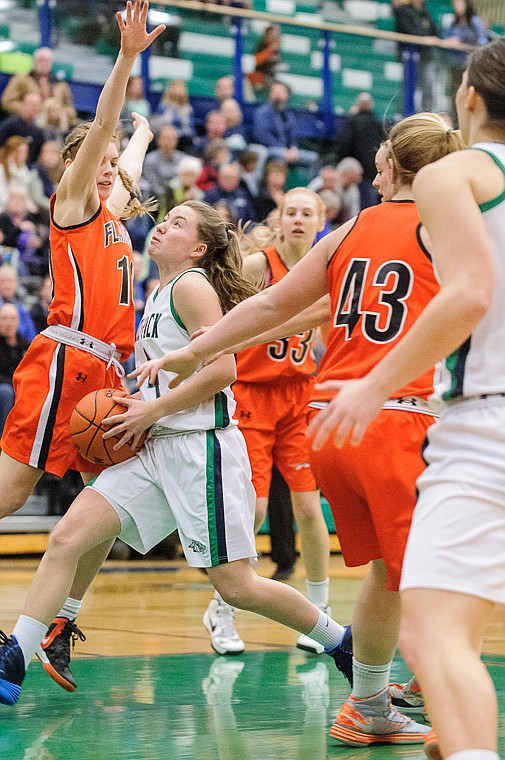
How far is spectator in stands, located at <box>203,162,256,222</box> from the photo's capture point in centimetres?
1341

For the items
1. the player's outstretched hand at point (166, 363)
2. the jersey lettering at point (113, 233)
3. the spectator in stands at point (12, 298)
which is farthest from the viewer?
the spectator in stands at point (12, 298)

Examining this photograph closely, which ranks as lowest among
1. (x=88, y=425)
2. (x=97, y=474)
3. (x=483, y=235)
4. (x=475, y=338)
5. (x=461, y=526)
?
(x=97, y=474)

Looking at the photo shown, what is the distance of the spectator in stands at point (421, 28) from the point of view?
16406 mm

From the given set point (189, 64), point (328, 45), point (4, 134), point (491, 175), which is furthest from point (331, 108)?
point (491, 175)

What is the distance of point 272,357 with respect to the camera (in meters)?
6.36

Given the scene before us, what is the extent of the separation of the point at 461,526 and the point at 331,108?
14.5m

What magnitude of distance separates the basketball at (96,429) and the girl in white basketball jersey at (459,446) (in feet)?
6.59

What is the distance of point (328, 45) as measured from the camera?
16.4 m

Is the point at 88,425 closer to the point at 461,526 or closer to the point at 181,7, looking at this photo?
the point at 461,526

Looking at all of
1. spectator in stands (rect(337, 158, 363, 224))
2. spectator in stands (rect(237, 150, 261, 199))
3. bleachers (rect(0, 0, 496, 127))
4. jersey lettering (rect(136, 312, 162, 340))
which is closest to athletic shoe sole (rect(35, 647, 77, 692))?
jersey lettering (rect(136, 312, 162, 340))

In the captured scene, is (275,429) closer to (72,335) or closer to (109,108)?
(72,335)

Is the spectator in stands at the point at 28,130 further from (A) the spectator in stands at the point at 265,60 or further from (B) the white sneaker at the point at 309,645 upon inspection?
(B) the white sneaker at the point at 309,645

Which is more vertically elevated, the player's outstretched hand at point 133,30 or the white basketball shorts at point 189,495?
the player's outstretched hand at point 133,30

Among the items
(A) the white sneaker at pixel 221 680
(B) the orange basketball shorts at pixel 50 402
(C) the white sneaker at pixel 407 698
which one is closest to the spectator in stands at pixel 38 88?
(B) the orange basketball shorts at pixel 50 402
